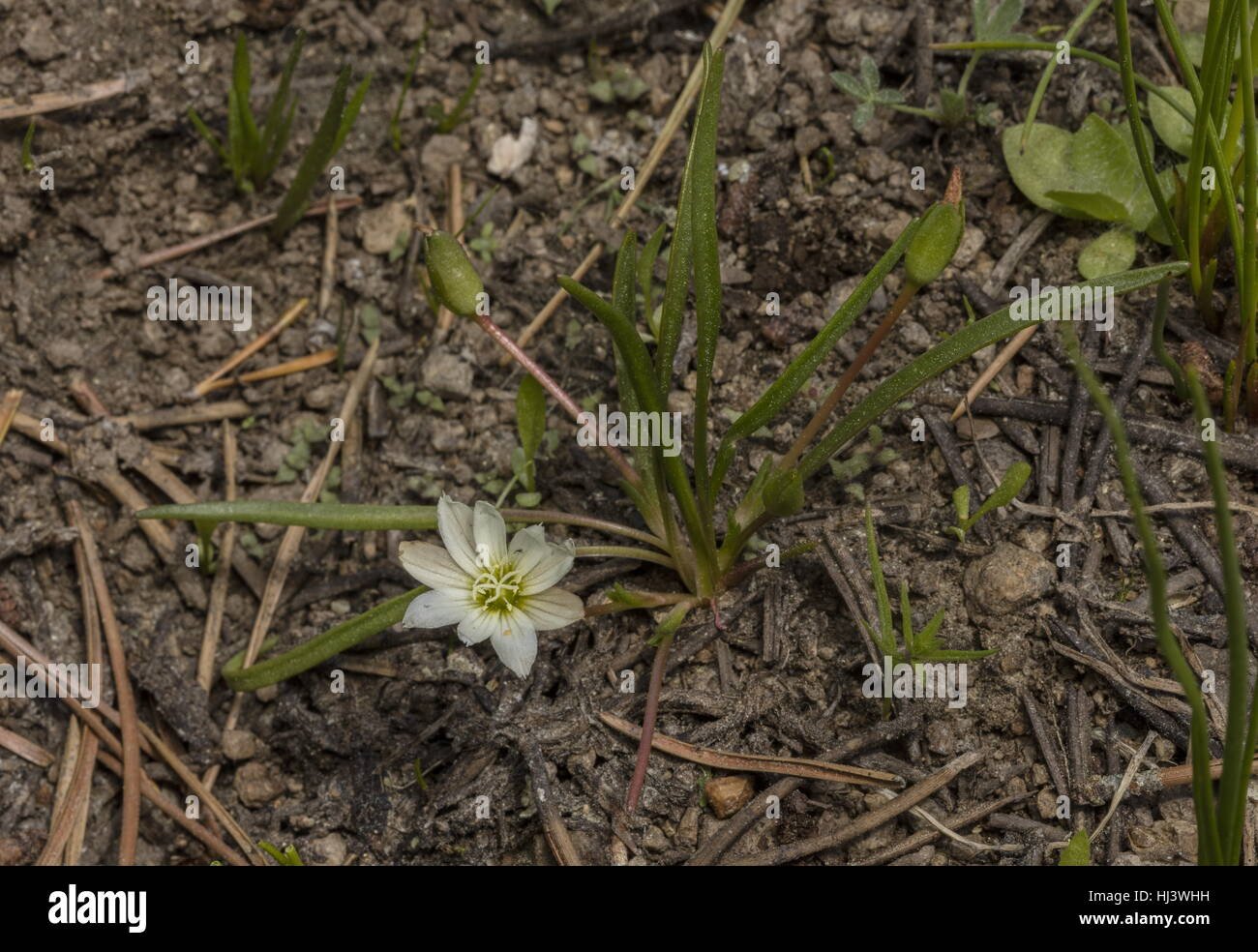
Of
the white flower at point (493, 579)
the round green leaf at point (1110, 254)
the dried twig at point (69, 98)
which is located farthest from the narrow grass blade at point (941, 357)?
the dried twig at point (69, 98)

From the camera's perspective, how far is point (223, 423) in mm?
3363

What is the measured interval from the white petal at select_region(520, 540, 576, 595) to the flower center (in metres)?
0.02

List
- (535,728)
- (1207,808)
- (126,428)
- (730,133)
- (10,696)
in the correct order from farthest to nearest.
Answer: (730,133) → (126,428) → (10,696) → (535,728) → (1207,808)

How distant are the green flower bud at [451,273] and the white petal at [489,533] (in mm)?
539

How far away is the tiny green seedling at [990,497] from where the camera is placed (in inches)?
104

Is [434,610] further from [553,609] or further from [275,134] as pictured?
[275,134]

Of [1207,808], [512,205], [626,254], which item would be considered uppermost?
[512,205]

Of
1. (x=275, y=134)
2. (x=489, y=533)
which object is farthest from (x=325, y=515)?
(x=275, y=134)

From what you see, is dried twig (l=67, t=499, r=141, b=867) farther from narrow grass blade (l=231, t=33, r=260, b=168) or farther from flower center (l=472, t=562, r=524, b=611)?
narrow grass blade (l=231, t=33, r=260, b=168)

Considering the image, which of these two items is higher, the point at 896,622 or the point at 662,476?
the point at 662,476

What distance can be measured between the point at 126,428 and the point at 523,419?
4.14 feet

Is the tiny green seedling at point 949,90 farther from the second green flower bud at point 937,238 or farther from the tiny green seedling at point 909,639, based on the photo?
the tiny green seedling at point 909,639

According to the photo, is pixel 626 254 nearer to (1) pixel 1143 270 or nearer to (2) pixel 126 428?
(1) pixel 1143 270

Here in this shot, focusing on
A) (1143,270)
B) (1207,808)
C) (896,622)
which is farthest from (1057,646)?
(1143,270)
